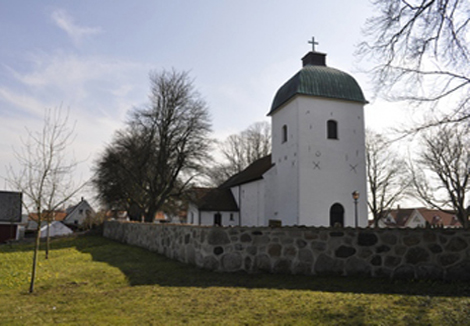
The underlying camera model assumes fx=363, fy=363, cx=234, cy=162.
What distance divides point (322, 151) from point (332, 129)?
171 cm

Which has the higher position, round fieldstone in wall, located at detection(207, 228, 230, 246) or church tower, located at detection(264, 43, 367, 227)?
church tower, located at detection(264, 43, 367, 227)

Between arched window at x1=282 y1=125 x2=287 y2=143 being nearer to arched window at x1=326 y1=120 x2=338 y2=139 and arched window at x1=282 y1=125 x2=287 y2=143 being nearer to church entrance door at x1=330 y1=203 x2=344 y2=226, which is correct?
arched window at x1=326 y1=120 x2=338 y2=139

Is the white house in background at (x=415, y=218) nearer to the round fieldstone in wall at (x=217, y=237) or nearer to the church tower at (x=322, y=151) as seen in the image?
the church tower at (x=322, y=151)

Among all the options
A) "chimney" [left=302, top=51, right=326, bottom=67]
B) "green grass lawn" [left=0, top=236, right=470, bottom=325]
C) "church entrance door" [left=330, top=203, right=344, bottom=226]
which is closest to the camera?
"green grass lawn" [left=0, top=236, right=470, bottom=325]

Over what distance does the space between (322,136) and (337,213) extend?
15.5ft

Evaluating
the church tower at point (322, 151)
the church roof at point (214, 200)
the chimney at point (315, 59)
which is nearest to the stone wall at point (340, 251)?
the church tower at point (322, 151)

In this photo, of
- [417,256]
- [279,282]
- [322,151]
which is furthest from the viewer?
[322,151]

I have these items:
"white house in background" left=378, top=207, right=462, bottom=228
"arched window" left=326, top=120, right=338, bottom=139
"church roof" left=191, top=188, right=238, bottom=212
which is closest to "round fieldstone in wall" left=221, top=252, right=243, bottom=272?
"arched window" left=326, top=120, right=338, bottom=139

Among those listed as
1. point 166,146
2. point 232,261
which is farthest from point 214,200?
point 232,261

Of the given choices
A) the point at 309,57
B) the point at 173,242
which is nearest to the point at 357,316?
the point at 173,242

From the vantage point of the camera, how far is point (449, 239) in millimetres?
7469

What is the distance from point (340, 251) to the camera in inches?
309

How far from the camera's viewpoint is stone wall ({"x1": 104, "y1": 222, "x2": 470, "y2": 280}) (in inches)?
293

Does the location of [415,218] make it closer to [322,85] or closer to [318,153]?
[318,153]
